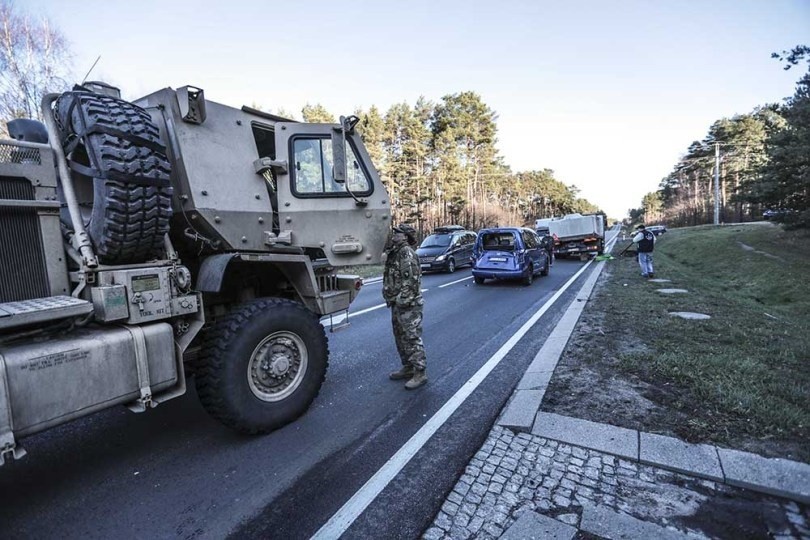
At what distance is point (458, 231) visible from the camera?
19812mm

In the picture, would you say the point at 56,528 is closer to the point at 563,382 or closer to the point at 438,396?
the point at 438,396

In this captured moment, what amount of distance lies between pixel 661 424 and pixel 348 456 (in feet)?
8.44

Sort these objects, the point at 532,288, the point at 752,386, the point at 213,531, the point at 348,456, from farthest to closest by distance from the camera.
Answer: the point at 532,288 → the point at 752,386 → the point at 348,456 → the point at 213,531

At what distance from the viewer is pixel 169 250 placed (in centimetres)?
326

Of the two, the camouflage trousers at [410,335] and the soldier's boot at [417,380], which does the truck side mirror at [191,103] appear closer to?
the camouflage trousers at [410,335]

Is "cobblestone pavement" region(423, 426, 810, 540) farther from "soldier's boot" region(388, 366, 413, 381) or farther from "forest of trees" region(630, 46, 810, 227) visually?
"forest of trees" region(630, 46, 810, 227)

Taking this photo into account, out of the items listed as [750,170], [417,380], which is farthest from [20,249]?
[750,170]

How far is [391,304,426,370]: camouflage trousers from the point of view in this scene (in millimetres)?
4664

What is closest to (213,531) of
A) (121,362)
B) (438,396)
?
(121,362)

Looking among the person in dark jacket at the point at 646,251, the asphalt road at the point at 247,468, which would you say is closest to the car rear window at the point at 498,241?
the person in dark jacket at the point at 646,251

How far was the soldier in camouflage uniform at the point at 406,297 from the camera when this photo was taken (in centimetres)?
468

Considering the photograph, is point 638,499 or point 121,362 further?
point 121,362

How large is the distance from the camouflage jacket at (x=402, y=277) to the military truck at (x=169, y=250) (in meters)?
0.31

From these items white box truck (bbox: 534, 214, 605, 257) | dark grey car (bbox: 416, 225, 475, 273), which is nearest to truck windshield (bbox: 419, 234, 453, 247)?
dark grey car (bbox: 416, 225, 475, 273)
